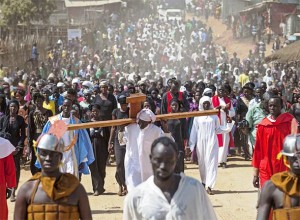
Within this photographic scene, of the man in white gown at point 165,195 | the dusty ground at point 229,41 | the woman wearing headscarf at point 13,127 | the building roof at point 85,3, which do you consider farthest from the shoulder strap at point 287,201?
the building roof at point 85,3

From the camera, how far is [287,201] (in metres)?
5.91

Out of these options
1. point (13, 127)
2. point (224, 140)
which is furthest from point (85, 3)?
point (13, 127)

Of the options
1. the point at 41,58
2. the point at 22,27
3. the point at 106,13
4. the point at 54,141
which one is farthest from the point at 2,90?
the point at 106,13

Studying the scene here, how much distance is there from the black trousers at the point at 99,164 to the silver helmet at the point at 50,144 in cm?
734

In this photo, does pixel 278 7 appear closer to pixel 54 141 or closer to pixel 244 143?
pixel 244 143

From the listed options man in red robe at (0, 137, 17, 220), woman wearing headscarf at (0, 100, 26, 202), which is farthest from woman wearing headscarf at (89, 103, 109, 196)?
man in red robe at (0, 137, 17, 220)

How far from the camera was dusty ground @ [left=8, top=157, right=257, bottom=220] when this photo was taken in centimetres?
1149

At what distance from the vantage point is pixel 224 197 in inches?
505

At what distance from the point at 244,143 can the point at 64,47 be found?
2287 cm

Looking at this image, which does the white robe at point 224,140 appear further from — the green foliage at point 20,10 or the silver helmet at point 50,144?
the green foliage at point 20,10

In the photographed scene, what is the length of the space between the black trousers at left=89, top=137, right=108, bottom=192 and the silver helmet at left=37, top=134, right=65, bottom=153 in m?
7.34

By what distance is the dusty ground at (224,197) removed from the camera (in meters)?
11.5

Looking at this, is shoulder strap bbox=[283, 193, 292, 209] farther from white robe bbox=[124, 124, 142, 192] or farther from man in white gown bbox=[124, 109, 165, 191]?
white robe bbox=[124, 124, 142, 192]

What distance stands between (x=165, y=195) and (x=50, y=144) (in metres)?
1.01
